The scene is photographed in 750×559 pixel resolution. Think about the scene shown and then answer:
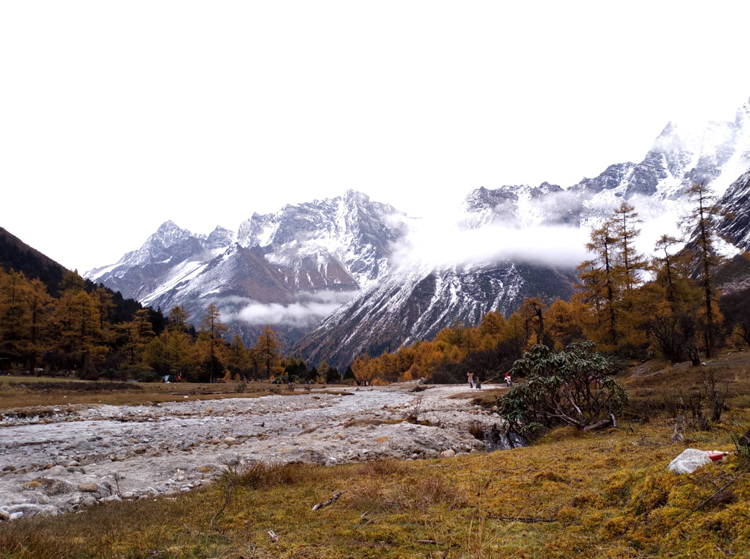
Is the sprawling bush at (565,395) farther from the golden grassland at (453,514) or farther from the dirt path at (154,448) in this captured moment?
the golden grassland at (453,514)

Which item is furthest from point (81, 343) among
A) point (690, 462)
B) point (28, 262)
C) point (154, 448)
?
point (28, 262)

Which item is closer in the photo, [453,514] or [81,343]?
[453,514]

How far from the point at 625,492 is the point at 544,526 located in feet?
3.76

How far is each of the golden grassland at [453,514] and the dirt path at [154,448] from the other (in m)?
2.14

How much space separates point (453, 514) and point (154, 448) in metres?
13.7

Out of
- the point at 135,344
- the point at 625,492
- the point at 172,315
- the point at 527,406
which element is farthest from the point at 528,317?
the point at 172,315

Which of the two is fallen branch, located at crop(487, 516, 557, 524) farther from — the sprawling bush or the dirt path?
the sprawling bush

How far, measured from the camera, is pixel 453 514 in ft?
16.5

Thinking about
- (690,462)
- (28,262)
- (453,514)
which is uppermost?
(28,262)

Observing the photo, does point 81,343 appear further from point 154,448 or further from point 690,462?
point 690,462

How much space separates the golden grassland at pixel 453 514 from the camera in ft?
11.9

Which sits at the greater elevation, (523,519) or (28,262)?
(28,262)

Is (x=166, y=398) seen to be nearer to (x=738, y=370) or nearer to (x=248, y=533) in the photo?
(x=248, y=533)

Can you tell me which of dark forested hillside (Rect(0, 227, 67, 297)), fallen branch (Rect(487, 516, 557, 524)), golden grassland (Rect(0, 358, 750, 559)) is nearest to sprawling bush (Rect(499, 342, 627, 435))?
golden grassland (Rect(0, 358, 750, 559))
